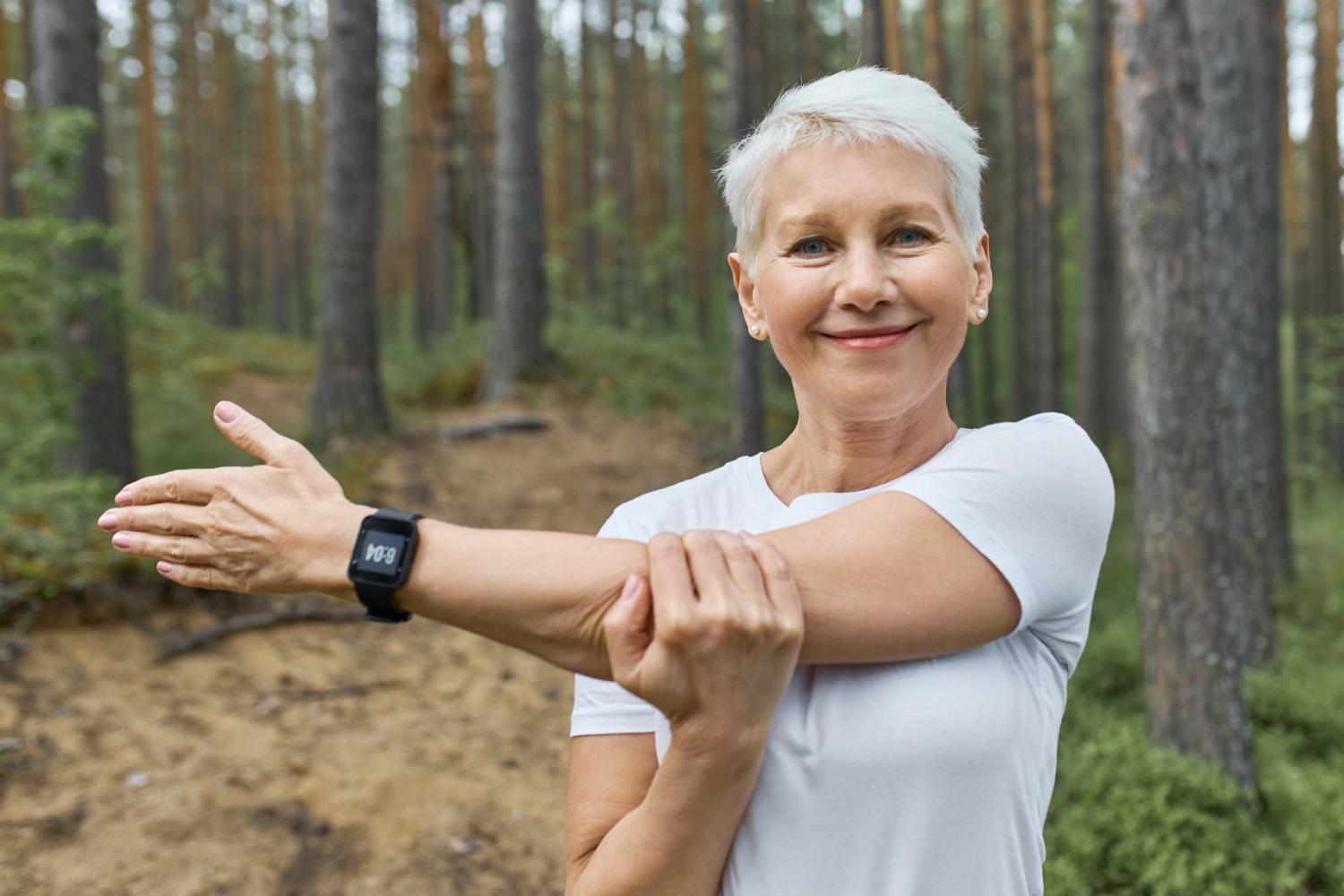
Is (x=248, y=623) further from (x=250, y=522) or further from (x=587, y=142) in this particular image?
(x=587, y=142)

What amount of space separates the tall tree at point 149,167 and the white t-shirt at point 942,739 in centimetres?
2487

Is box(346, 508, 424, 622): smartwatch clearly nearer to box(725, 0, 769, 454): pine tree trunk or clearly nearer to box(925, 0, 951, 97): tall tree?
box(725, 0, 769, 454): pine tree trunk

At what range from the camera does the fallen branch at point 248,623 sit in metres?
5.16

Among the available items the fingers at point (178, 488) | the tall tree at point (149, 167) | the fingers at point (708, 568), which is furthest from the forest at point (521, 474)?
the tall tree at point (149, 167)

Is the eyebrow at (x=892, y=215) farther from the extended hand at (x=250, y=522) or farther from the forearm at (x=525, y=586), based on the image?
the extended hand at (x=250, y=522)

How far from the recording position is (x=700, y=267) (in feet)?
79.0

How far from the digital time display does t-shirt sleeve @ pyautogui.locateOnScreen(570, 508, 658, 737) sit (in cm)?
29

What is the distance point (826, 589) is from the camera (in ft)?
4.11

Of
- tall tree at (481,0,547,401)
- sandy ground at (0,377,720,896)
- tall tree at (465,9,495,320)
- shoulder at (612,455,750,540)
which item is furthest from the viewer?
tall tree at (465,9,495,320)

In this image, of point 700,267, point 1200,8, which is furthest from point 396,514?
point 700,267

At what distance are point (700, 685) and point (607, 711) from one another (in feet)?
1.04

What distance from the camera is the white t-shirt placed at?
130 centimetres

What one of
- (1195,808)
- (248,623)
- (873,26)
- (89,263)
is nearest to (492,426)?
(89,263)

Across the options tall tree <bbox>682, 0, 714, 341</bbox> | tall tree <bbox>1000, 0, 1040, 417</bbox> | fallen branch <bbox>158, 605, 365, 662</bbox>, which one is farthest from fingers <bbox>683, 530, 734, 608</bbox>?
tall tree <bbox>682, 0, 714, 341</bbox>
